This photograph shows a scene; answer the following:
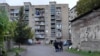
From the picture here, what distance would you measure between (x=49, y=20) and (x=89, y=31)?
87.0 m

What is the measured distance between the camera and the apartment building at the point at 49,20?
121 meters

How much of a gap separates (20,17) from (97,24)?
19619 mm

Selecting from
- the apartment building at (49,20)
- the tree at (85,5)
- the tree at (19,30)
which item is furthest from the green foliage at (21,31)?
the apartment building at (49,20)

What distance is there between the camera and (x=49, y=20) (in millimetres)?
121875

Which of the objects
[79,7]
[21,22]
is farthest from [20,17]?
[79,7]

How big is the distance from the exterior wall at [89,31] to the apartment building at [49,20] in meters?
77.8

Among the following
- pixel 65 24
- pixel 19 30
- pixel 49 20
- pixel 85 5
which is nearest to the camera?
pixel 19 30

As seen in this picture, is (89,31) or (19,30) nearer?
(89,31)

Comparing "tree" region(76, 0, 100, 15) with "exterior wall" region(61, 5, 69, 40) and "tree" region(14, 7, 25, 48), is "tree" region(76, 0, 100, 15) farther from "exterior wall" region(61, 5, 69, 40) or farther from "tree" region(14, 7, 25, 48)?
"exterior wall" region(61, 5, 69, 40)

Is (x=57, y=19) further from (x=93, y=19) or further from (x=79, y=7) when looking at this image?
(x=93, y=19)

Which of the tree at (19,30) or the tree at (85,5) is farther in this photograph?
the tree at (85,5)

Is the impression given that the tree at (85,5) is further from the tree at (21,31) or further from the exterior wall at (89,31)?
the tree at (21,31)

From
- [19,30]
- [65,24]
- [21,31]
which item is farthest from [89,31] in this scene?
[65,24]

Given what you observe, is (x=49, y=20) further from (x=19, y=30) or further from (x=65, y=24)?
(x=19, y=30)
